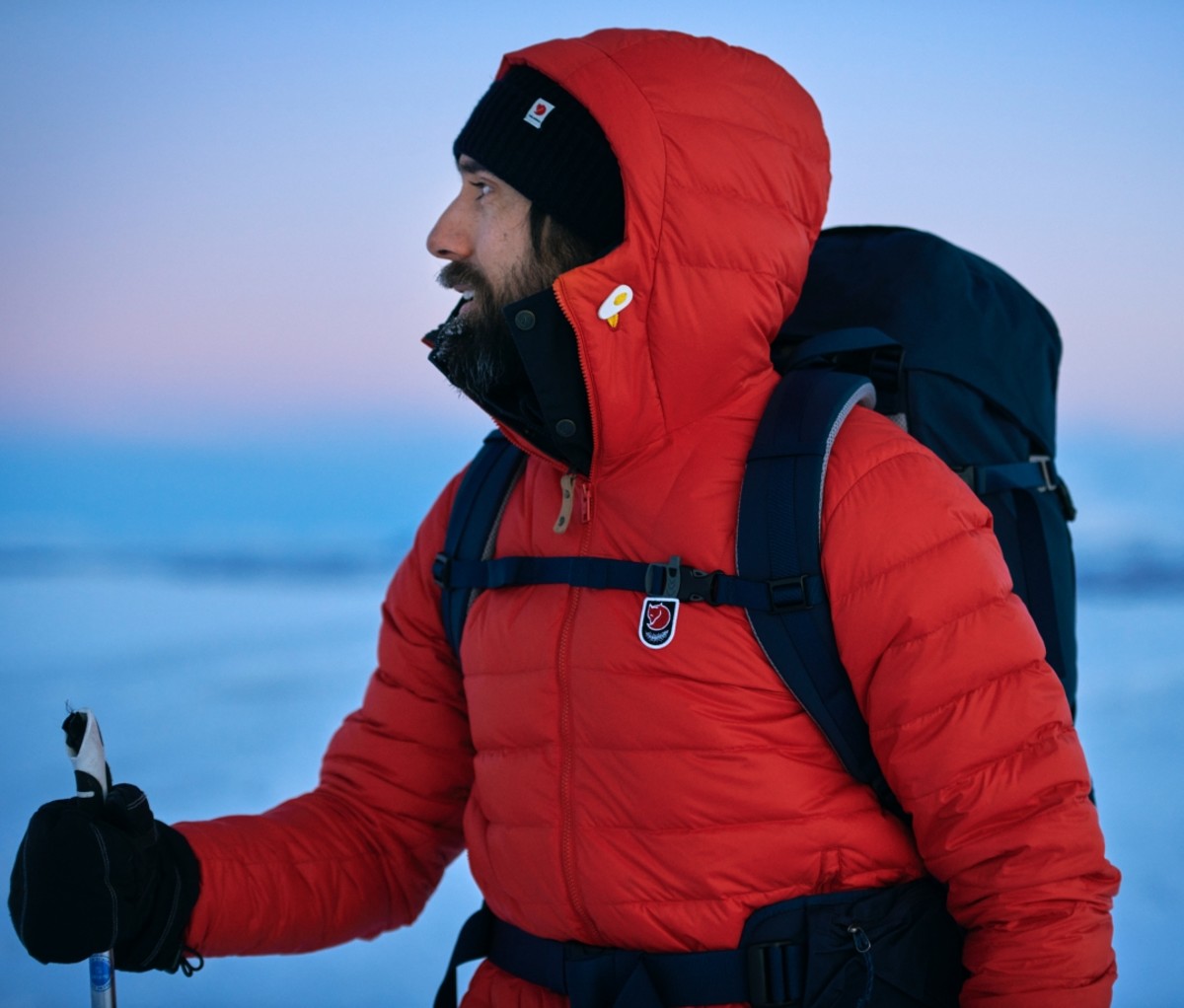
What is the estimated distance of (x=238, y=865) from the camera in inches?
61.4

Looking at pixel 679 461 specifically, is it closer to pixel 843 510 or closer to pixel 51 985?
pixel 843 510

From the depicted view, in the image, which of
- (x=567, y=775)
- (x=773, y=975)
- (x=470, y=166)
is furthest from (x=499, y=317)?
(x=773, y=975)

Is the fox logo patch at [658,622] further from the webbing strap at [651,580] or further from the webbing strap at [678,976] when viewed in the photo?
the webbing strap at [678,976]

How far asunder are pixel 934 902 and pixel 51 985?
6.44ft

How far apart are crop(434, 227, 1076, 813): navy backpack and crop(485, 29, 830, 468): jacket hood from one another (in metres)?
0.10

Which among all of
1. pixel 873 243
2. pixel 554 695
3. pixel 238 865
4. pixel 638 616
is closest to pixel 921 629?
pixel 638 616

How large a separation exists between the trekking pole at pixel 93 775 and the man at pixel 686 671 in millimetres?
27

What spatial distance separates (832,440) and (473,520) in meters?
0.50

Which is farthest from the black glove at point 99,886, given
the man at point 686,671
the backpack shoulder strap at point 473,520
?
the backpack shoulder strap at point 473,520

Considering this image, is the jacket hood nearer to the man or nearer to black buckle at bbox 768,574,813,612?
the man

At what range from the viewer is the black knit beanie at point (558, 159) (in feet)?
4.73

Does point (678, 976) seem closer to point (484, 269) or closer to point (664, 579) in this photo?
point (664, 579)

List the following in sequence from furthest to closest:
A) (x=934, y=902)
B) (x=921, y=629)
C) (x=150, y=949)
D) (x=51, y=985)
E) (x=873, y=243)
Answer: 1. (x=51, y=985)
2. (x=873, y=243)
3. (x=150, y=949)
4. (x=934, y=902)
5. (x=921, y=629)

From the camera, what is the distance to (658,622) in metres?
1.34
